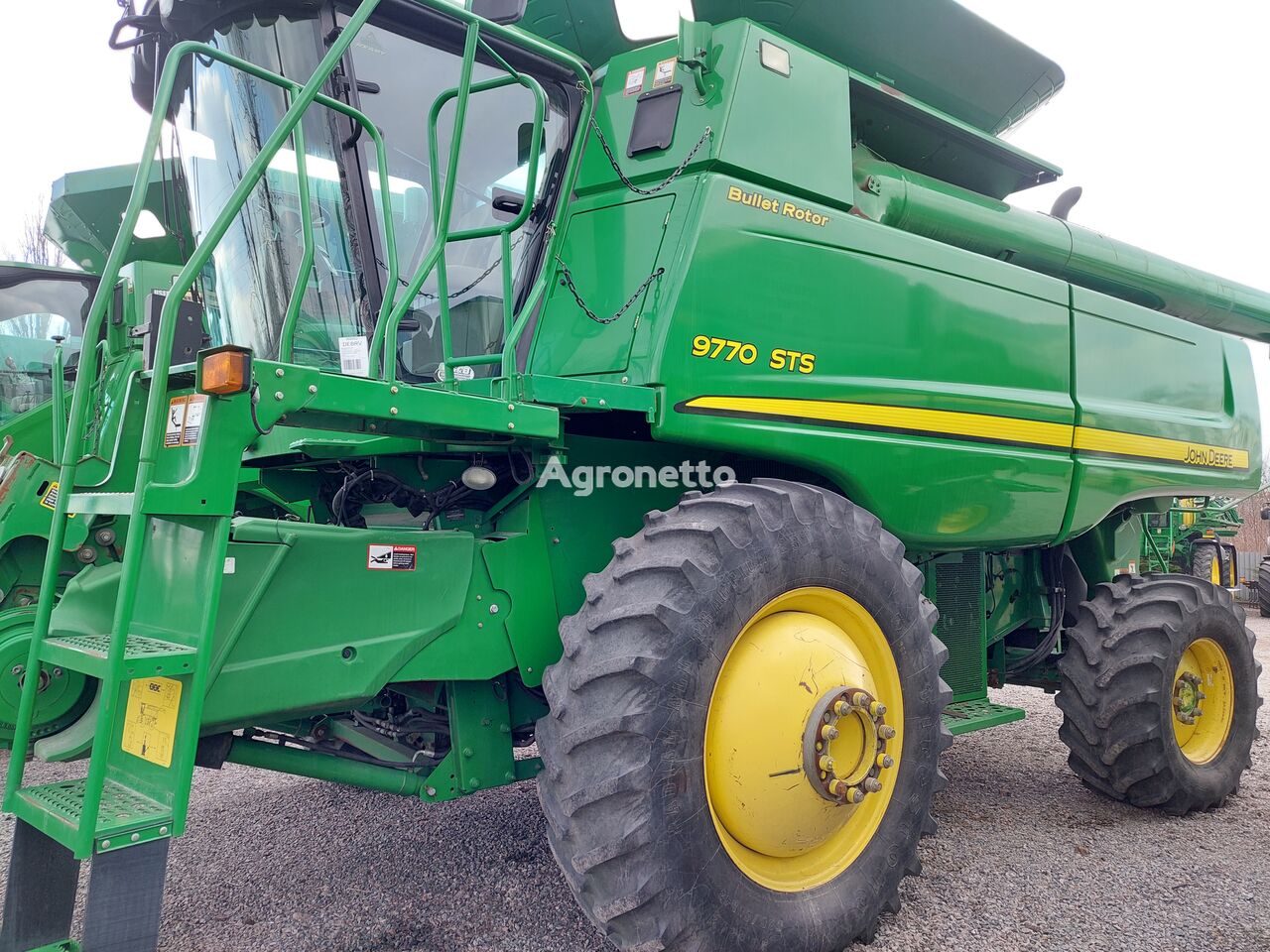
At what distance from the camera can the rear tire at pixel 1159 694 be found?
4.37 metres

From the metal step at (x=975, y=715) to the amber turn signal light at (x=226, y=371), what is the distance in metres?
2.97

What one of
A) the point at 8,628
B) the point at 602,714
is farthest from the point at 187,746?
the point at 8,628

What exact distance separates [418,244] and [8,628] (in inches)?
129

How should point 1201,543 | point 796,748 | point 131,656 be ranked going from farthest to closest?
point 1201,543 < point 796,748 < point 131,656

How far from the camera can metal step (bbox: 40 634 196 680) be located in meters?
2.13

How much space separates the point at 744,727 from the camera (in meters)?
2.78

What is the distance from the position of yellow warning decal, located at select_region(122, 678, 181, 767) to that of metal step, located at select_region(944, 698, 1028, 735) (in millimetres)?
2860

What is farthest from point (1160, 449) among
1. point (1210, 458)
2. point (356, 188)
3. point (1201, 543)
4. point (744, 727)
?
point (1201, 543)

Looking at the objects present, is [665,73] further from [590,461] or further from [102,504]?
[102,504]

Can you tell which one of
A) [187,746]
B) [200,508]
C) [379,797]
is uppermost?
[200,508]

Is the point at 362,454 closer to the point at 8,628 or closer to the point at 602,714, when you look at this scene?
the point at 602,714

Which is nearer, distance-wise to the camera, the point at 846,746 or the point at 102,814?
the point at 102,814

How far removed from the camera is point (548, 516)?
3201 millimetres

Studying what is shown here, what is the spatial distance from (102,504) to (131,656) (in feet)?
1.62
